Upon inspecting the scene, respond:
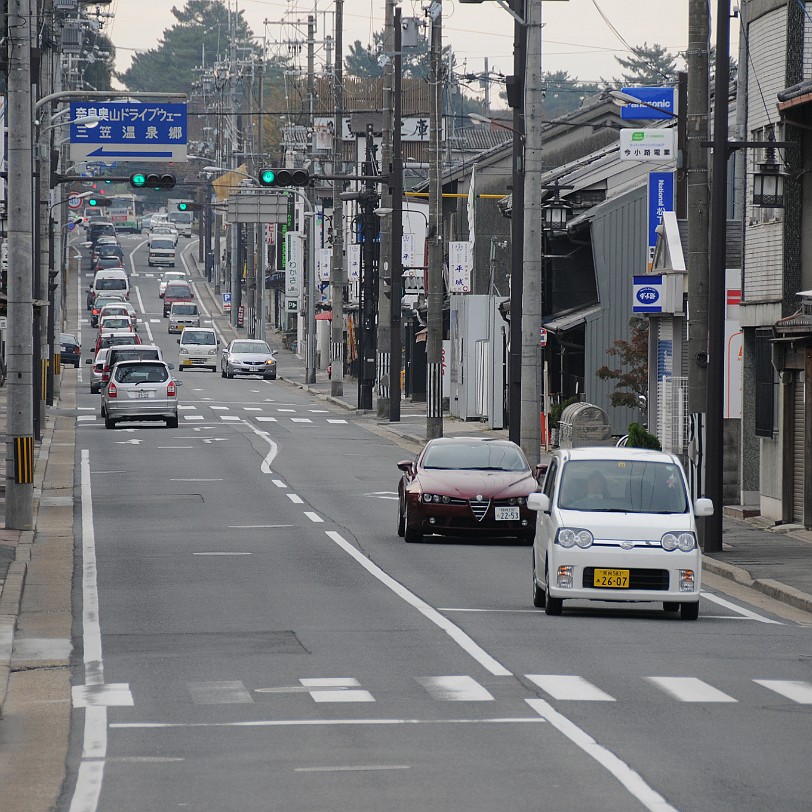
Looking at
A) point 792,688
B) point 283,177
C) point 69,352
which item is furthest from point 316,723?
point 69,352

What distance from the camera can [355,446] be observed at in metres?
44.5

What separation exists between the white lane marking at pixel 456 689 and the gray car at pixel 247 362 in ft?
217

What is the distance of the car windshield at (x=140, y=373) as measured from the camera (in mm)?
47469

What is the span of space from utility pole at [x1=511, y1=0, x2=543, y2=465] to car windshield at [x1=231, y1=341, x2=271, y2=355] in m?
48.9

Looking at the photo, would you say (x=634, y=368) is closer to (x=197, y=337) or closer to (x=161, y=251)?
(x=197, y=337)

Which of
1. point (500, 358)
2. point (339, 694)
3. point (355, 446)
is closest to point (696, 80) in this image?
point (339, 694)

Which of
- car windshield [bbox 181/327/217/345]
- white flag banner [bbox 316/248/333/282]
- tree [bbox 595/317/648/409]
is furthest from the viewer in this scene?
white flag banner [bbox 316/248/333/282]

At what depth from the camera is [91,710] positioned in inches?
471

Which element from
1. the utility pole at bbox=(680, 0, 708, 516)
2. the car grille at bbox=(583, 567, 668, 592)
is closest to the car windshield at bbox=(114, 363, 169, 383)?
the utility pole at bbox=(680, 0, 708, 516)

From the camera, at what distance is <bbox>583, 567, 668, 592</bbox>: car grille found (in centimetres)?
1689

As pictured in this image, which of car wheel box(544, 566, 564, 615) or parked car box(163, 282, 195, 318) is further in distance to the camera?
parked car box(163, 282, 195, 318)

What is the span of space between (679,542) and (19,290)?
38.4ft

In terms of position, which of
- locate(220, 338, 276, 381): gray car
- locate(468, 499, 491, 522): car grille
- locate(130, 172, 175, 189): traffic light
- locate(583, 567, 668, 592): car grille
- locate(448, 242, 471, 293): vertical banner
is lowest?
locate(583, 567, 668, 592): car grille

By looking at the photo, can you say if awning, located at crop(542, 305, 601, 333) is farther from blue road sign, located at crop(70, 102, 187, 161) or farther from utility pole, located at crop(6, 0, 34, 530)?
utility pole, located at crop(6, 0, 34, 530)
